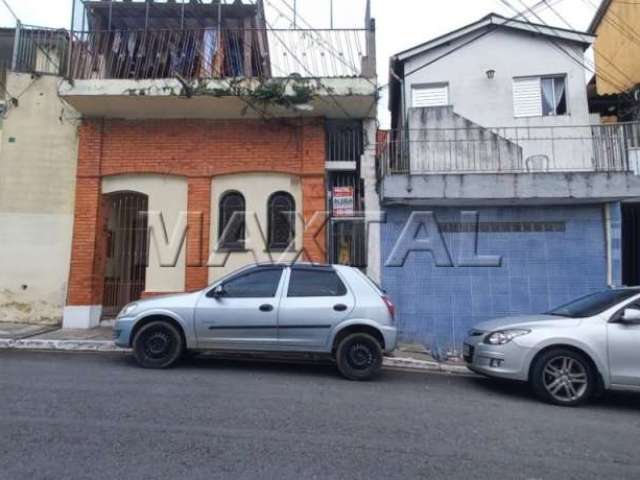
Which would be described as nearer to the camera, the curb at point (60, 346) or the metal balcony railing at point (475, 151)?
the curb at point (60, 346)

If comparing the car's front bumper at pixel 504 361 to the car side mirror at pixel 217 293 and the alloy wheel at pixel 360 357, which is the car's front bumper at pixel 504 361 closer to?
the alloy wheel at pixel 360 357

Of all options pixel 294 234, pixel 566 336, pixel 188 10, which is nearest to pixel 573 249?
pixel 566 336

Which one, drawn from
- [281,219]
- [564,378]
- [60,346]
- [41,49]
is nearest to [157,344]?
[60,346]


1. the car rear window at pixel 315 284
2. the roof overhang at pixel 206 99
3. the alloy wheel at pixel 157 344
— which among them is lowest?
the alloy wheel at pixel 157 344

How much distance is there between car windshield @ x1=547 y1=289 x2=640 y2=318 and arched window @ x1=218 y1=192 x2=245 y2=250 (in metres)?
6.34

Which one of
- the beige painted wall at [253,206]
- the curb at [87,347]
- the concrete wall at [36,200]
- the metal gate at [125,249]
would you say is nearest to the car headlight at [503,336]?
the curb at [87,347]

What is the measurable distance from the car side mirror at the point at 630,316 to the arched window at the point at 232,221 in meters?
7.00

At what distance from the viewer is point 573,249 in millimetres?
9445

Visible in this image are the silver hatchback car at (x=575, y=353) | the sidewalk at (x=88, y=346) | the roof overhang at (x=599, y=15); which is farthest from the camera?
the roof overhang at (x=599, y=15)

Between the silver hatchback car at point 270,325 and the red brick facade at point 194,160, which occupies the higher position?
the red brick facade at point 194,160

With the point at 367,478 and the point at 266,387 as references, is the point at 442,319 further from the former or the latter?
the point at 367,478

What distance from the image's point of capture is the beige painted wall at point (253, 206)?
32.5 feet

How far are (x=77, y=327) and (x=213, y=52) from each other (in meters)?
6.81

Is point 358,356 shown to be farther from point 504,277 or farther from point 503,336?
point 504,277
